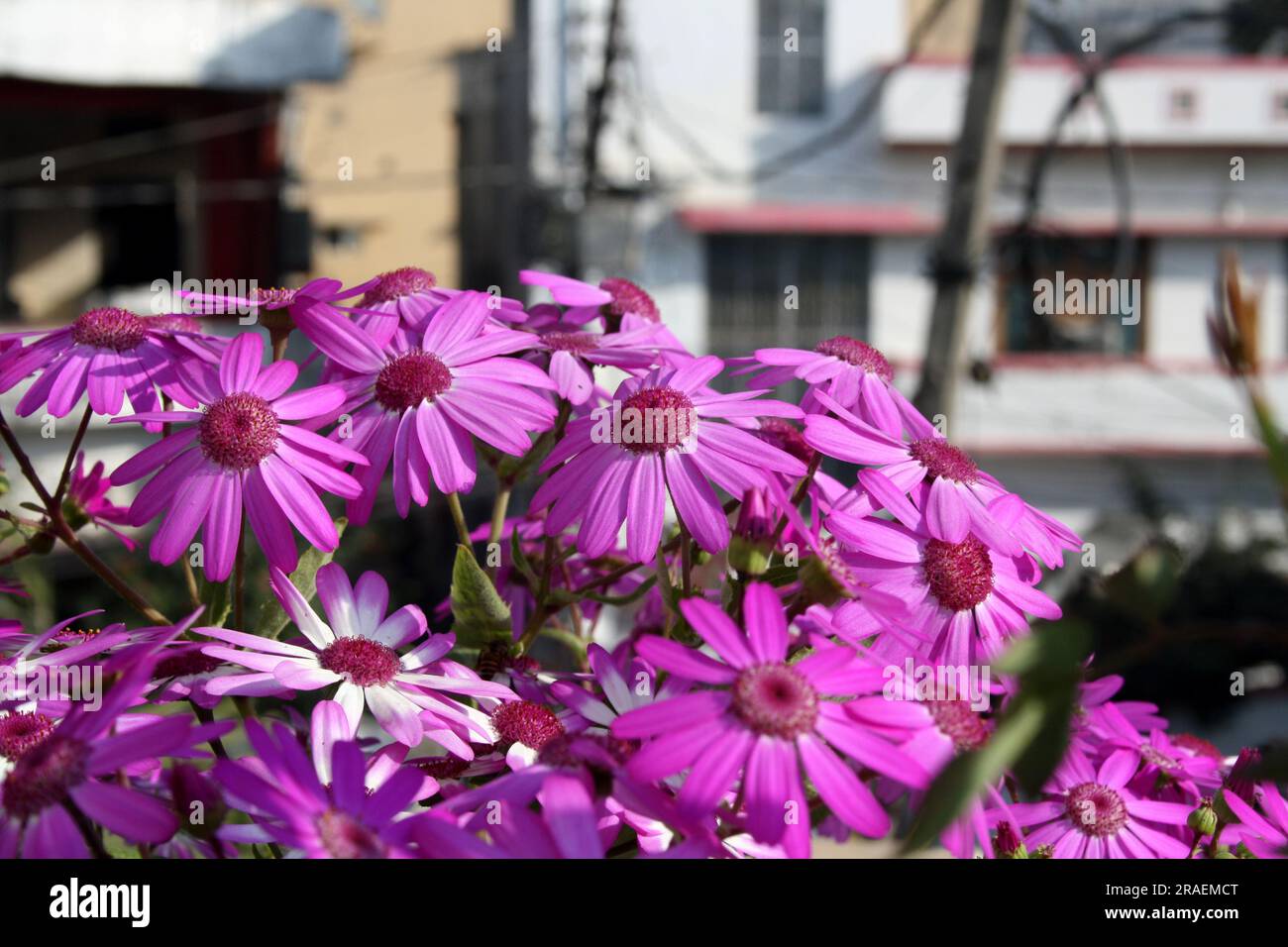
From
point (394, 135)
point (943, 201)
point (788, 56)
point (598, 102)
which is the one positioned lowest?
point (943, 201)

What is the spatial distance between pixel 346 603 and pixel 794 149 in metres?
8.55

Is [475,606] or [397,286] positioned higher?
[397,286]

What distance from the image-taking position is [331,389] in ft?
1.73

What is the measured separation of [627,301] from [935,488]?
262 mm

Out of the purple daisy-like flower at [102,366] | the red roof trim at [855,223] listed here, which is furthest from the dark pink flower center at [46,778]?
the red roof trim at [855,223]

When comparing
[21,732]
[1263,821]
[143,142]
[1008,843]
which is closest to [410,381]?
[21,732]

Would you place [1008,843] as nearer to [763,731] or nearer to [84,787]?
[763,731]

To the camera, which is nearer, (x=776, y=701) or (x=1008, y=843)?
(x=776, y=701)

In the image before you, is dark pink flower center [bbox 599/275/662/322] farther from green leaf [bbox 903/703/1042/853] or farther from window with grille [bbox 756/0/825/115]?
window with grille [bbox 756/0/825/115]

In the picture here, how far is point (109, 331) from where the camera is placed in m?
0.60

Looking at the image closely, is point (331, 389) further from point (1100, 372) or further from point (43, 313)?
point (1100, 372)

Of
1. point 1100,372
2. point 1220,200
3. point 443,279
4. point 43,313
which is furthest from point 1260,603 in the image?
point 43,313

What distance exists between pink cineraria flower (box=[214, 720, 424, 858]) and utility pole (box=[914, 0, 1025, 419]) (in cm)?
254
